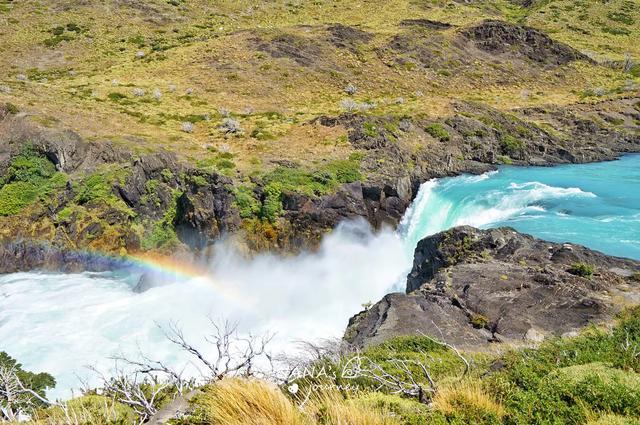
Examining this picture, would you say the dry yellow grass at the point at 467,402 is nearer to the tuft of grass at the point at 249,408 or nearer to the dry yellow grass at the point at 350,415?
the dry yellow grass at the point at 350,415

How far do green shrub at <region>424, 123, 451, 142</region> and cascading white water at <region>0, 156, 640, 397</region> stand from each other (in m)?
8.77

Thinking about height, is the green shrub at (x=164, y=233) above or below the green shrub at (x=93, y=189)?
below

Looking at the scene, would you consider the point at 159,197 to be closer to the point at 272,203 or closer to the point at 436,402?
the point at 272,203

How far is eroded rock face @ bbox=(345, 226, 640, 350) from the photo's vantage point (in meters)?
12.7

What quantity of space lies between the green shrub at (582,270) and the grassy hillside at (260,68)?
18.3 meters

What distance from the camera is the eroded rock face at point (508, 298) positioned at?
12680mm

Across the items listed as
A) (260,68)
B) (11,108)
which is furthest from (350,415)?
(260,68)

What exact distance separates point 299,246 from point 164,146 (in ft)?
39.9

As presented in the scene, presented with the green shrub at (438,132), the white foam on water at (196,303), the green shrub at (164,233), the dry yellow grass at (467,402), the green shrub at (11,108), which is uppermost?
the green shrub at (11,108)

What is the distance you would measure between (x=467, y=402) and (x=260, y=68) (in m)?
54.6

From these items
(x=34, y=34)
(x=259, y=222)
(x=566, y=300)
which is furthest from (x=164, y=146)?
(x=34, y=34)

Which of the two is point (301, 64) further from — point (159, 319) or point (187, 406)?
point (187, 406)

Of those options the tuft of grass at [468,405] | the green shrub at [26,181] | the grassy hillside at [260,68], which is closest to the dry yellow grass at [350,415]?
the tuft of grass at [468,405]

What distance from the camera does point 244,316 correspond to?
21203 millimetres
